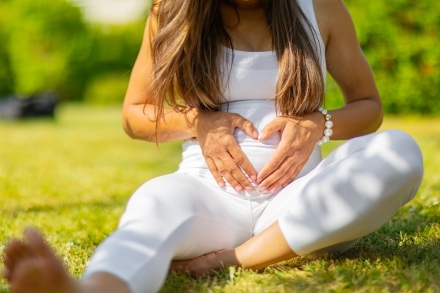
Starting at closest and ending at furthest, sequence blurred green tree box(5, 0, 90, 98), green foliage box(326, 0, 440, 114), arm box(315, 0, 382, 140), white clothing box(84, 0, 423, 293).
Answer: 1. white clothing box(84, 0, 423, 293)
2. arm box(315, 0, 382, 140)
3. green foliage box(326, 0, 440, 114)
4. blurred green tree box(5, 0, 90, 98)

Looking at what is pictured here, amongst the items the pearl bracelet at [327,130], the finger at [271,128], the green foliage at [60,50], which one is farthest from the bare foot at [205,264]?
the green foliage at [60,50]

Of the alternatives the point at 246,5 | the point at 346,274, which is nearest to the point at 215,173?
the point at 346,274

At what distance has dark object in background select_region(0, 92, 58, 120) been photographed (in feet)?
43.3

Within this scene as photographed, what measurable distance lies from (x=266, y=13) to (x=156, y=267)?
48.0 inches

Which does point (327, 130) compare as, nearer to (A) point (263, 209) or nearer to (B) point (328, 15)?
(A) point (263, 209)

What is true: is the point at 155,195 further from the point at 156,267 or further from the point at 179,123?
the point at 179,123

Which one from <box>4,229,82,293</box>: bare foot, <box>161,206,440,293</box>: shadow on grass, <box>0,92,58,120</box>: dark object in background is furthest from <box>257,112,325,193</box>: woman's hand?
<box>0,92,58,120</box>: dark object in background

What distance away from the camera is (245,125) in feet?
8.45

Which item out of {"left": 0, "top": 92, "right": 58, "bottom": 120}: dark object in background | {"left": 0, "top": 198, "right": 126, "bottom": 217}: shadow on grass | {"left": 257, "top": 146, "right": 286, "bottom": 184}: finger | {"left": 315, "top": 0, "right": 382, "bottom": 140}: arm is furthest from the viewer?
{"left": 0, "top": 92, "right": 58, "bottom": 120}: dark object in background

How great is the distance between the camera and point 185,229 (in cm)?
219

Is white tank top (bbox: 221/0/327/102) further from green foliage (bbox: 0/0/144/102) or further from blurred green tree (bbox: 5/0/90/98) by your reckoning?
blurred green tree (bbox: 5/0/90/98)

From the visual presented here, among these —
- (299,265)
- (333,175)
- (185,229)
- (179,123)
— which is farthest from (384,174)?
(179,123)

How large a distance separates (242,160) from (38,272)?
95cm

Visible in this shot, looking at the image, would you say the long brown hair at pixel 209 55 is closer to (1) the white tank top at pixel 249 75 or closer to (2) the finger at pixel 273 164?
(1) the white tank top at pixel 249 75
